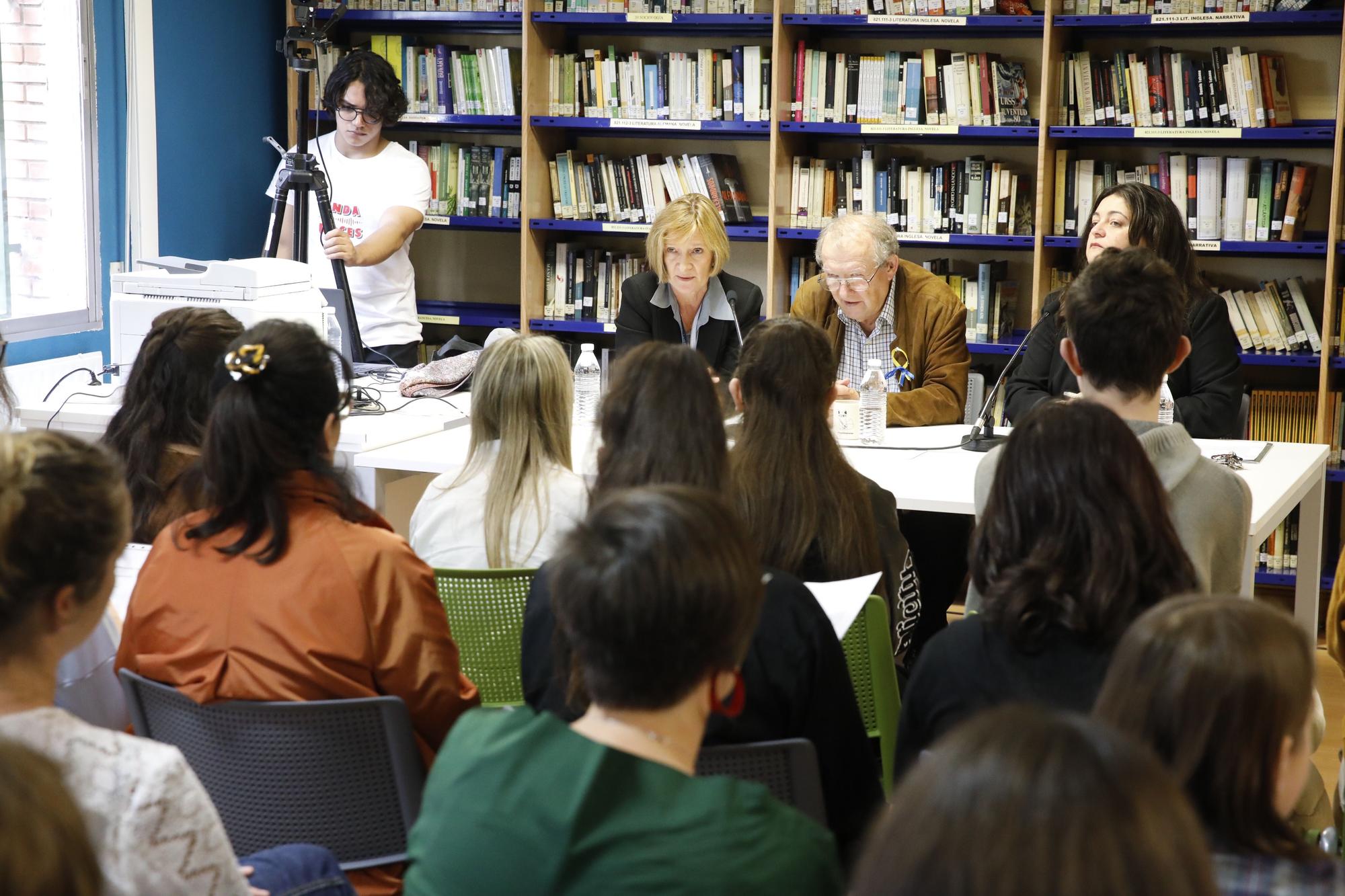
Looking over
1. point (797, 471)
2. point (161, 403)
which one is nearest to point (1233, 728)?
point (797, 471)

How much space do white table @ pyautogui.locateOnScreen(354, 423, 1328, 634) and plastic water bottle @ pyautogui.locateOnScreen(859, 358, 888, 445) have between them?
0.04 m

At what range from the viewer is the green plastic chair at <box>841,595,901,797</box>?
1.90m

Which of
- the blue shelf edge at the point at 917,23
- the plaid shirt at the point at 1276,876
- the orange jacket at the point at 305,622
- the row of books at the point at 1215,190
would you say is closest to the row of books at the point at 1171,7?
the blue shelf edge at the point at 917,23

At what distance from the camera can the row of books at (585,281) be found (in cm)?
506

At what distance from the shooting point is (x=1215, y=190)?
4.44 metres

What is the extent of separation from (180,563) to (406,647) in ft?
0.94

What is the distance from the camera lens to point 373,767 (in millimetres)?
1564

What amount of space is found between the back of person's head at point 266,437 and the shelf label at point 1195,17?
338cm

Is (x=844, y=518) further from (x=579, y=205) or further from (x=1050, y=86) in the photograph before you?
(x=579, y=205)

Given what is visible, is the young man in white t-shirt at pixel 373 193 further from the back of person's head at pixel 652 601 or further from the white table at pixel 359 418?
the back of person's head at pixel 652 601

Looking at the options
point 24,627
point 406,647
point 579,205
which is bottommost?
point 406,647

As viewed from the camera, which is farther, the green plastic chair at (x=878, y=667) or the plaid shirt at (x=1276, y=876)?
the green plastic chair at (x=878, y=667)

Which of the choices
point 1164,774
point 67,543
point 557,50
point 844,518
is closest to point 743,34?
point 557,50

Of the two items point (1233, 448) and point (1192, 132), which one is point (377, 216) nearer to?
point (1192, 132)
